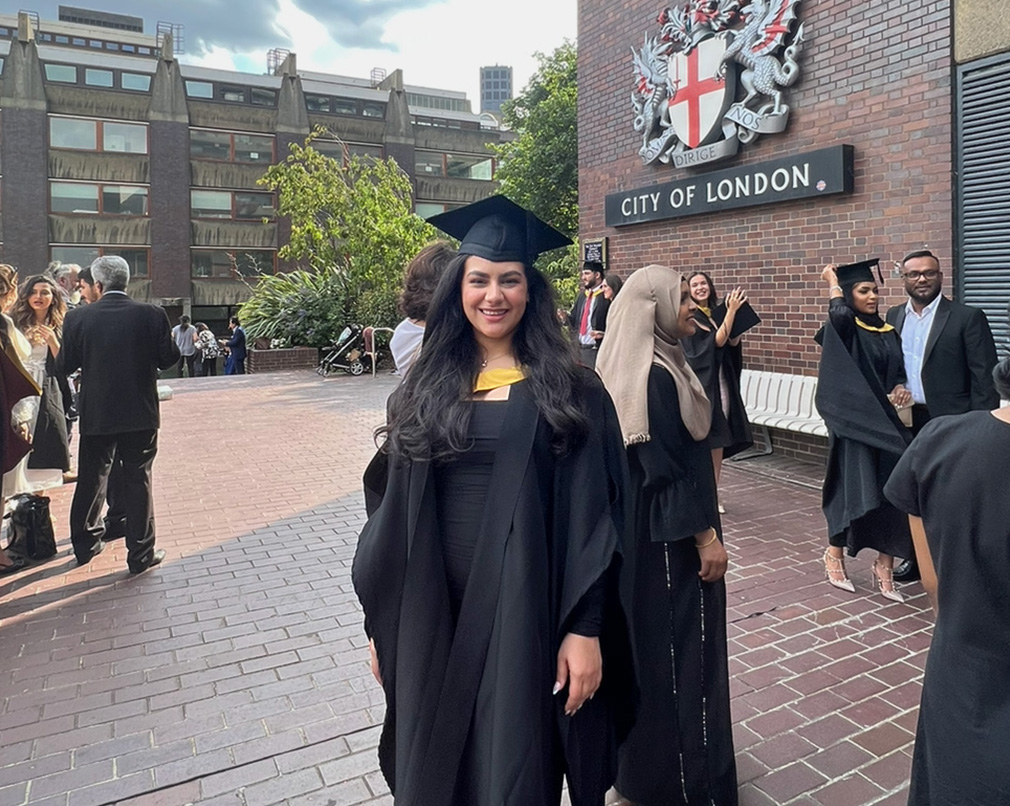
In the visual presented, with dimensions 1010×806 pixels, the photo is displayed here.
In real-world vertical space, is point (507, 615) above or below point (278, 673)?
above

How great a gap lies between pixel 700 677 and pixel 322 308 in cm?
1986

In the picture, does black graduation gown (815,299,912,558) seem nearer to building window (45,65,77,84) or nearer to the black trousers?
the black trousers

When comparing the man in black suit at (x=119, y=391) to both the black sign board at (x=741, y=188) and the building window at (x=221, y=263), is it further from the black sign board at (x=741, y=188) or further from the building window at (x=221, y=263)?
the building window at (x=221, y=263)

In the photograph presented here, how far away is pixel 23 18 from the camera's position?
32969 mm

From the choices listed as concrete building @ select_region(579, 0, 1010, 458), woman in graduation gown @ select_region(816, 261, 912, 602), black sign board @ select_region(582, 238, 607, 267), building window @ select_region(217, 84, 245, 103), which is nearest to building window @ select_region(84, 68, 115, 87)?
building window @ select_region(217, 84, 245, 103)

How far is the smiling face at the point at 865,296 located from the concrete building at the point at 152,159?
32.4 m

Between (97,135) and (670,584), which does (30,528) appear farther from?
(97,135)

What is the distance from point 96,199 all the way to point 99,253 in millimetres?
2624

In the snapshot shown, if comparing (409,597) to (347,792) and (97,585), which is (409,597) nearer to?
(347,792)

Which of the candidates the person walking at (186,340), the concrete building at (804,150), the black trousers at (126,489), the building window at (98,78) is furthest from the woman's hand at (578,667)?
the building window at (98,78)

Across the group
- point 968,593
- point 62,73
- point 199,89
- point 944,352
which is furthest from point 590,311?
point 62,73

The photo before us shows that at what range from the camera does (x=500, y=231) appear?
2002mm

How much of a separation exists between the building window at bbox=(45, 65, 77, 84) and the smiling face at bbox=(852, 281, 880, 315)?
3864 centimetres

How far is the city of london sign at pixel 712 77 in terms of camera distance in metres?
7.80
